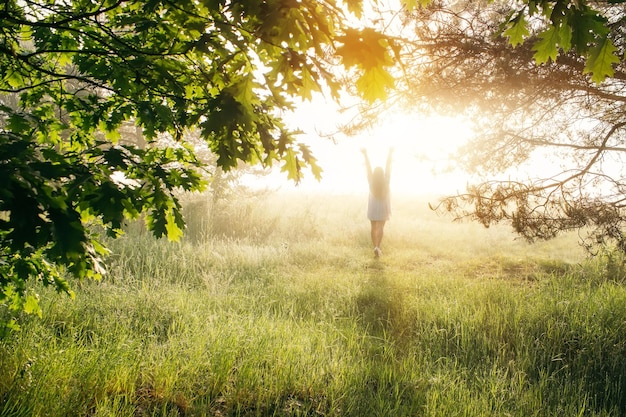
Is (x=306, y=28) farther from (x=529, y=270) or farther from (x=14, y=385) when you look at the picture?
(x=529, y=270)

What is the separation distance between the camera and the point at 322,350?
325cm

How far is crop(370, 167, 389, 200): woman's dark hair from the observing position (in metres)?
8.43

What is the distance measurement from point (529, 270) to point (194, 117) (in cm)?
755

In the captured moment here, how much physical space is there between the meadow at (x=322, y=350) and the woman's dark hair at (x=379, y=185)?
2403 millimetres

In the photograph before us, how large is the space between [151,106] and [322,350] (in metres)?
2.31

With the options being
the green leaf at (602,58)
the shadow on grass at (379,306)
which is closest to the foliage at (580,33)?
the green leaf at (602,58)

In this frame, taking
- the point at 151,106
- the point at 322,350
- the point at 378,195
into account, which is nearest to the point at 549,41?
the point at 151,106

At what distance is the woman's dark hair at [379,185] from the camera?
8430 millimetres

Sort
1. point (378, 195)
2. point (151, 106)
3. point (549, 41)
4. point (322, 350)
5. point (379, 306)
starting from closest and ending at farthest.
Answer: point (549, 41)
point (151, 106)
point (322, 350)
point (379, 306)
point (378, 195)

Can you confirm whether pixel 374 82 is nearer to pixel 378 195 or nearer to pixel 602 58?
pixel 602 58

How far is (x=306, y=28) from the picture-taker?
4.28 feet

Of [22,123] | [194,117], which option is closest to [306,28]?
[194,117]

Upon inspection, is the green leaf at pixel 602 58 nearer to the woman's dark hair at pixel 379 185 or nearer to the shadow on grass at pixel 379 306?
the shadow on grass at pixel 379 306

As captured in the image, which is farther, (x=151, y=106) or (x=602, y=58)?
(x=151, y=106)
